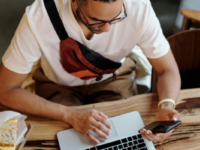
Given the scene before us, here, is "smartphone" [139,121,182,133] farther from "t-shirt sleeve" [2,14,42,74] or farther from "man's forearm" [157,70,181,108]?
"t-shirt sleeve" [2,14,42,74]

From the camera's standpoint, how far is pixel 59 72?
3.38 feet

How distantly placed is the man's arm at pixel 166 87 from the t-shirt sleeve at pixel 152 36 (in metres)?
0.04

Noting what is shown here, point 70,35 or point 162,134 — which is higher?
point 70,35

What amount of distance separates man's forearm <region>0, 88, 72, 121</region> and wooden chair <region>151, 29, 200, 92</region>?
0.52m

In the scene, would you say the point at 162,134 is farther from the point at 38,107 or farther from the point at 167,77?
the point at 38,107

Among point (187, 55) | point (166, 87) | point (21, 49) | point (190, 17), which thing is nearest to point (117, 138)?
point (166, 87)

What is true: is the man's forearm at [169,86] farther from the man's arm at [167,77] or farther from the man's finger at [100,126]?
the man's finger at [100,126]

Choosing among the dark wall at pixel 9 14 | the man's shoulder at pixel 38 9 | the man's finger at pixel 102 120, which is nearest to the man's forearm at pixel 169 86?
the man's finger at pixel 102 120

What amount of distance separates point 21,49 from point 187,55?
86 cm

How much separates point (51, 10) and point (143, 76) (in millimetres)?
854

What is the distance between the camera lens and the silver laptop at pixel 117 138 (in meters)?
0.76

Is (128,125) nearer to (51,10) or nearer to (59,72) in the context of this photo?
(59,72)

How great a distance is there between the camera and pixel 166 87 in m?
0.90

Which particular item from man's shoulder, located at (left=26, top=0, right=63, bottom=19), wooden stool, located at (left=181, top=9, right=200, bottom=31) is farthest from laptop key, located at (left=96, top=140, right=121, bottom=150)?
wooden stool, located at (left=181, top=9, right=200, bottom=31)
